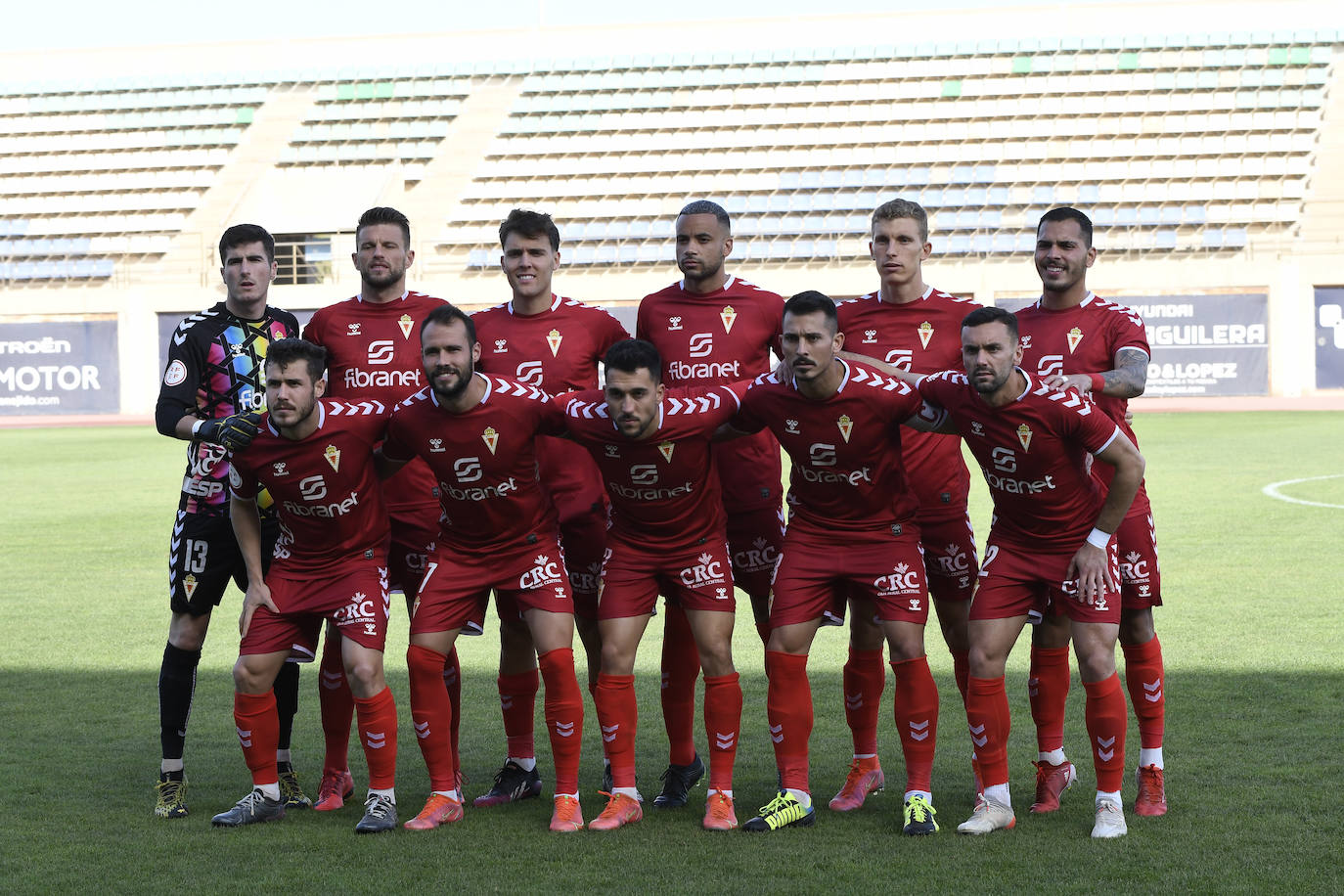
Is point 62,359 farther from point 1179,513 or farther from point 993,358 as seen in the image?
point 993,358

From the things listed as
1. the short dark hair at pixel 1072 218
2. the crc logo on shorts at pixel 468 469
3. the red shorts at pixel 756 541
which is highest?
the short dark hair at pixel 1072 218

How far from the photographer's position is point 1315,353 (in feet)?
103

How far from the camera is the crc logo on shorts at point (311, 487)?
16.1ft

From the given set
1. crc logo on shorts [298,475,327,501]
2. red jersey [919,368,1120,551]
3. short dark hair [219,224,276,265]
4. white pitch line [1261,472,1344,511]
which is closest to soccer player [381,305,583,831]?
crc logo on shorts [298,475,327,501]

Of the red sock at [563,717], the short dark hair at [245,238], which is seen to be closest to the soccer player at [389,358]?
the short dark hair at [245,238]

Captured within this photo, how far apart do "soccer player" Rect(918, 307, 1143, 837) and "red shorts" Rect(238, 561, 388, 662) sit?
203 centimetres

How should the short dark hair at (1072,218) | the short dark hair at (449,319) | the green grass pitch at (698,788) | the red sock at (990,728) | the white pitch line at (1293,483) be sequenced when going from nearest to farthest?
the green grass pitch at (698,788)
the red sock at (990,728)
the short dark hair at (449,319)
the short dark hair at (1072,218)
the white pitch line at (1293,483)

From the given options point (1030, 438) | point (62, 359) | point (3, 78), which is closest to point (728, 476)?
point (1030, 438)

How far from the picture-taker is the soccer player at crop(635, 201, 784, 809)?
5.32 metres

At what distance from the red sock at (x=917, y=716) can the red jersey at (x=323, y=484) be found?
6.22 ft

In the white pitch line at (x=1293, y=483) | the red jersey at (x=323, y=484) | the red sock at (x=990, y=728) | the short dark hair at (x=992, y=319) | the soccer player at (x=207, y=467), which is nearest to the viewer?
the short dark hair at (x=992, y=319)

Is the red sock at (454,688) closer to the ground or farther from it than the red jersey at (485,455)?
closer to the ground

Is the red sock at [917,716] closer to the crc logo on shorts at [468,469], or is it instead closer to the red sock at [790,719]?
the red sock at [790,719]

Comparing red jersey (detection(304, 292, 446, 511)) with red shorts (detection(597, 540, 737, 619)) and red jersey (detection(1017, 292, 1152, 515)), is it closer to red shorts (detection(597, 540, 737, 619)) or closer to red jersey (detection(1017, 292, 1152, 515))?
red shorts (detection(597, 540, 737, 619))
